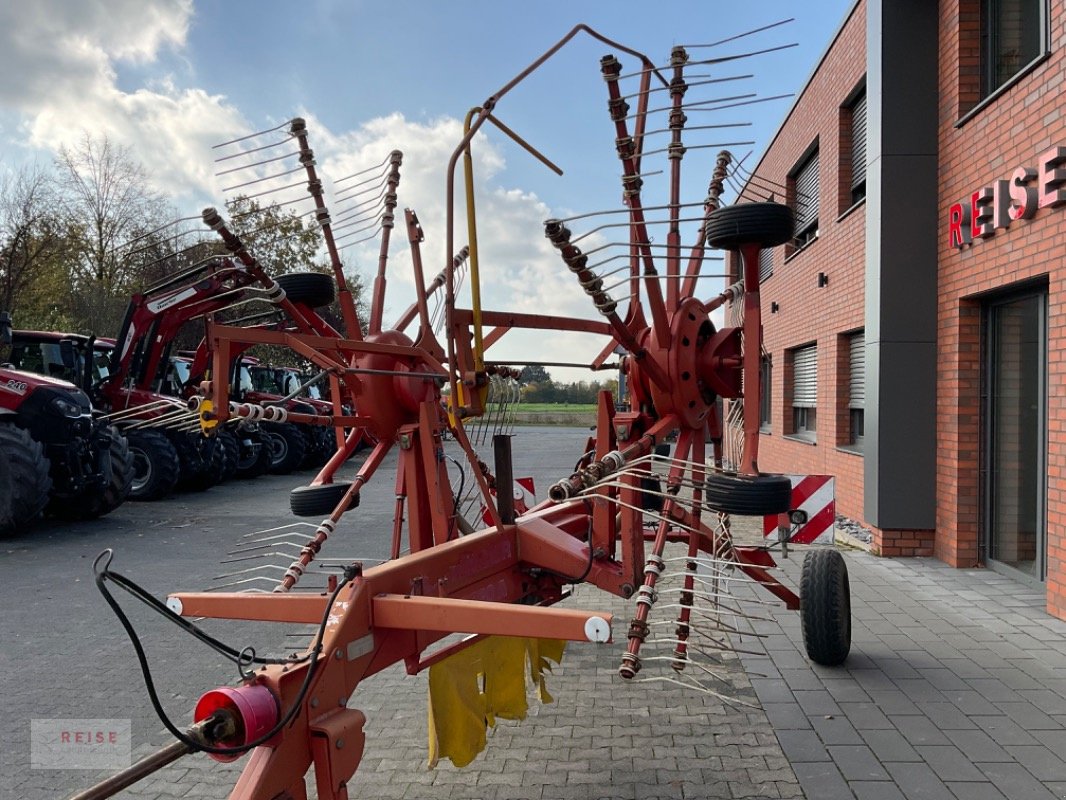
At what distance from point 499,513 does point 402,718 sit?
1388mm

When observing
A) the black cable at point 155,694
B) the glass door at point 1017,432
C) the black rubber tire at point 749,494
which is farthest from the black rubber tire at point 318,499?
the glass door at point 1017,432

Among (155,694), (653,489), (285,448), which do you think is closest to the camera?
(155,694)

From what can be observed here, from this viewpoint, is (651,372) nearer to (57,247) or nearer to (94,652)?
(94,652)

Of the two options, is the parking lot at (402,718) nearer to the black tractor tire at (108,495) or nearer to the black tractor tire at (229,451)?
the black tractor tire at (108,495)

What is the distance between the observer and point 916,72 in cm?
794

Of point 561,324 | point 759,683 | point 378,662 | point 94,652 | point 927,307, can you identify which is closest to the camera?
point 378,662

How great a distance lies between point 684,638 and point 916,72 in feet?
22.4

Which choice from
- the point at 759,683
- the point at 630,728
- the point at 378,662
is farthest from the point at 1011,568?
the point at 378,662

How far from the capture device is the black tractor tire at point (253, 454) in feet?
52.9

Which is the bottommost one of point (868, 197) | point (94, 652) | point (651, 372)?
point (94, 652)

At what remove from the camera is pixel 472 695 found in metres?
3.29

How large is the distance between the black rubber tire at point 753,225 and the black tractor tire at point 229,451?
12.6 meters

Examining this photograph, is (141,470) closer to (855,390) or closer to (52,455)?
(52,455)

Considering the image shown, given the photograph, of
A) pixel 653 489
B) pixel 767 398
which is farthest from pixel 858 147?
pixel 653 489
